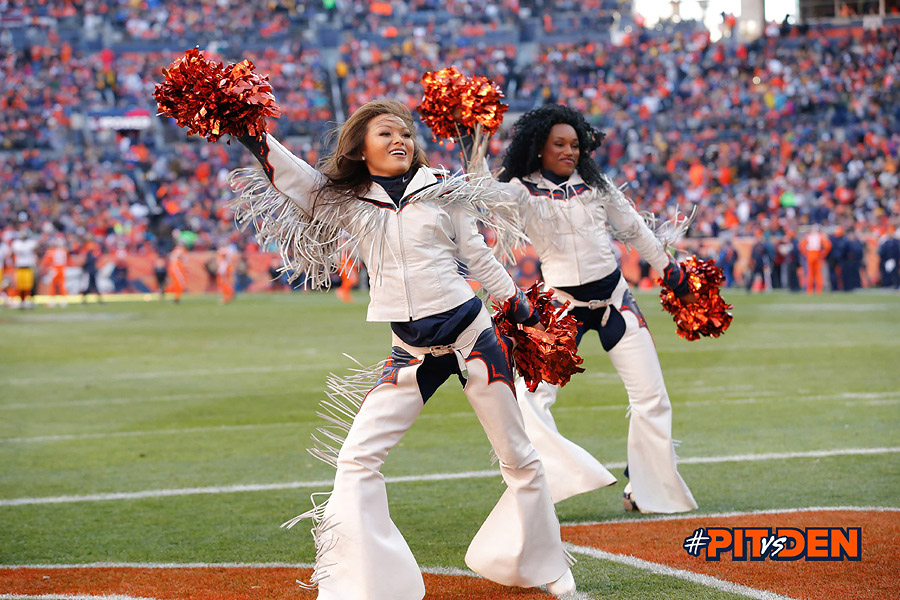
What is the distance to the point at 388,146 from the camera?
3.89 meters

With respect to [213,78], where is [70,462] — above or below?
below

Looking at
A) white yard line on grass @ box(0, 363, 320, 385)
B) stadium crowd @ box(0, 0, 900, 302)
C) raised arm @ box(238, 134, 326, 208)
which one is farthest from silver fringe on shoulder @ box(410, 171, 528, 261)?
stadium crowd @ box(0, 0, 900, 302)

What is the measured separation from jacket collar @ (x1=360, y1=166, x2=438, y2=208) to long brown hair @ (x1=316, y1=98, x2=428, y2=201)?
0.04m

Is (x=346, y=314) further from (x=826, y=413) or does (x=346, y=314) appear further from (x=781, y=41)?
(x=781, y=41)

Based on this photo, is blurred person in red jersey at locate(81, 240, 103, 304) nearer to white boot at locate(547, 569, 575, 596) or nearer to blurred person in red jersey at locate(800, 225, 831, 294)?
blurred person in red jersey at locate(800, 225, 831, 294)

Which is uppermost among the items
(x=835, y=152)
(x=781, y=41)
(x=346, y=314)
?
(x=781, y=41)

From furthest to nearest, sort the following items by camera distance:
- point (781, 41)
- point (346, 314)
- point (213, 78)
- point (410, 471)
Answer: point (781, 41) → point (346, 314) → point (410, 471) → point (213, 78)

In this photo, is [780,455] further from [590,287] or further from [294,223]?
[294,223]

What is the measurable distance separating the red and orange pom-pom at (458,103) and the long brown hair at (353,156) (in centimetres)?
63

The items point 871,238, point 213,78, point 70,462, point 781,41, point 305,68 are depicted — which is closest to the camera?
point 213,78

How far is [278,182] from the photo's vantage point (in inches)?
149

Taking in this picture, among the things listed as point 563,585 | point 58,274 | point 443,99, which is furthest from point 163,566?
point 58,274

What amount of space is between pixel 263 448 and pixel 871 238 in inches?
808

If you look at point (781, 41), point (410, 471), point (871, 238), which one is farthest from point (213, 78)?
point (781, 41)
